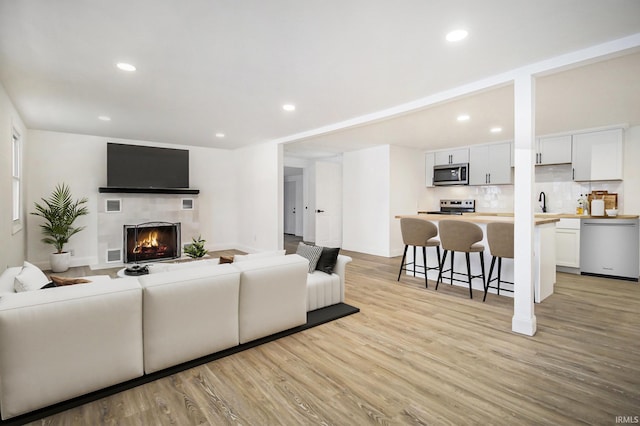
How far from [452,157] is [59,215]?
25.3 ft

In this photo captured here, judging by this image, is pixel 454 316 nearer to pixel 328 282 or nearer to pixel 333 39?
pixel 328 282

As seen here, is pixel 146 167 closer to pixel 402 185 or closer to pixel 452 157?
pixel 402 185

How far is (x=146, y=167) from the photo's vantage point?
6.26 meters

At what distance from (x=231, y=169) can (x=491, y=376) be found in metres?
6.80

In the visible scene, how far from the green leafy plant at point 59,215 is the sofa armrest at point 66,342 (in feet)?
14.4

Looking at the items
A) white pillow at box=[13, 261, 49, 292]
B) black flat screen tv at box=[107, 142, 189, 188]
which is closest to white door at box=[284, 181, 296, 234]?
black flat screen tv at box=[107, 142, 189, 188]

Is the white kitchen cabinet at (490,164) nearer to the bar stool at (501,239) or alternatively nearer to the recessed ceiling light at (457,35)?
the bar stool at (501,239)

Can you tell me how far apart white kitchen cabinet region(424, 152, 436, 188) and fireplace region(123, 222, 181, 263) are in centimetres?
574

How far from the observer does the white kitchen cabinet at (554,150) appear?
5523mm

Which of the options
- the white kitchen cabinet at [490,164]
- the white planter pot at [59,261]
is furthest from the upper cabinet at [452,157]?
the white planter pot at [59,261]

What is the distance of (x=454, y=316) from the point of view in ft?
10.9

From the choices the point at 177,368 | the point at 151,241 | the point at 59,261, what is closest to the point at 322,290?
the point at 177,368

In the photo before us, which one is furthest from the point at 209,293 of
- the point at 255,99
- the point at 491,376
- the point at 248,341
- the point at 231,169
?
the point at 231,169

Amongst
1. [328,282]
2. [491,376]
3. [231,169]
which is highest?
[231,169]
